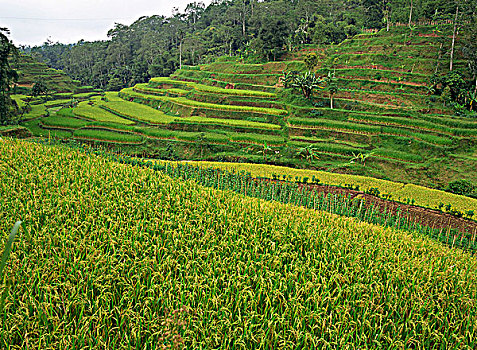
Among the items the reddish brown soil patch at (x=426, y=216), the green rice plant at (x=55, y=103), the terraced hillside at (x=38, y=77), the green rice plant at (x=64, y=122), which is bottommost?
the reddish brown soil patch at (x=426, y=216)

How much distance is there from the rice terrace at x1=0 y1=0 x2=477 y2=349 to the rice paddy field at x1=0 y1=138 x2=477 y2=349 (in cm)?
3

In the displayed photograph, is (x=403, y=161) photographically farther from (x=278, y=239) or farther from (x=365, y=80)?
(x=278, y=239)

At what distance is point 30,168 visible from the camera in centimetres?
648

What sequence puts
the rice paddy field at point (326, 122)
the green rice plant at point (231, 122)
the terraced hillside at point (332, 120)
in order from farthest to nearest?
the green rice plant at point (231, 122)
the terraced hillside at point (332, 120)
the rice paddy field at point (326, 122)

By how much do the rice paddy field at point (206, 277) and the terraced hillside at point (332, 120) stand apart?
1057 cm

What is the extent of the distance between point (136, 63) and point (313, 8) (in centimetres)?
2859

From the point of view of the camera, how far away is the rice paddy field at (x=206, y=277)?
284cm

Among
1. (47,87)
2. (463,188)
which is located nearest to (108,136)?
(463,188)

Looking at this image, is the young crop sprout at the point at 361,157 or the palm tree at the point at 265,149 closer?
the young crop sprout at the point at 361,157

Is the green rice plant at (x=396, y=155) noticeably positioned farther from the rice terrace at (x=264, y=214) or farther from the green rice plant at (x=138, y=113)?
the green rice plant at (x=138, y=113)

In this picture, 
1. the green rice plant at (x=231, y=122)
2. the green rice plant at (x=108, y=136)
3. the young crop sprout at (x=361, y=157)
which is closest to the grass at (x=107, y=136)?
the green rice plant at (x=108, y=136)

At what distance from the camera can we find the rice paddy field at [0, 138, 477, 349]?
2836 mm

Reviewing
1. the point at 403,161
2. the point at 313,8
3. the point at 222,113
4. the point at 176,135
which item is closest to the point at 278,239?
the point at 403,161

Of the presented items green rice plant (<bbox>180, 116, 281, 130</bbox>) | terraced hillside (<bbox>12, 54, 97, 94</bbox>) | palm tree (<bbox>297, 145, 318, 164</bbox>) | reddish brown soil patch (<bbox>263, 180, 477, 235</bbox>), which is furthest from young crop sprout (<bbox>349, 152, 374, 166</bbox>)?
terraced hillside (<bbox>12, 54, 97, 94</bbox>)
